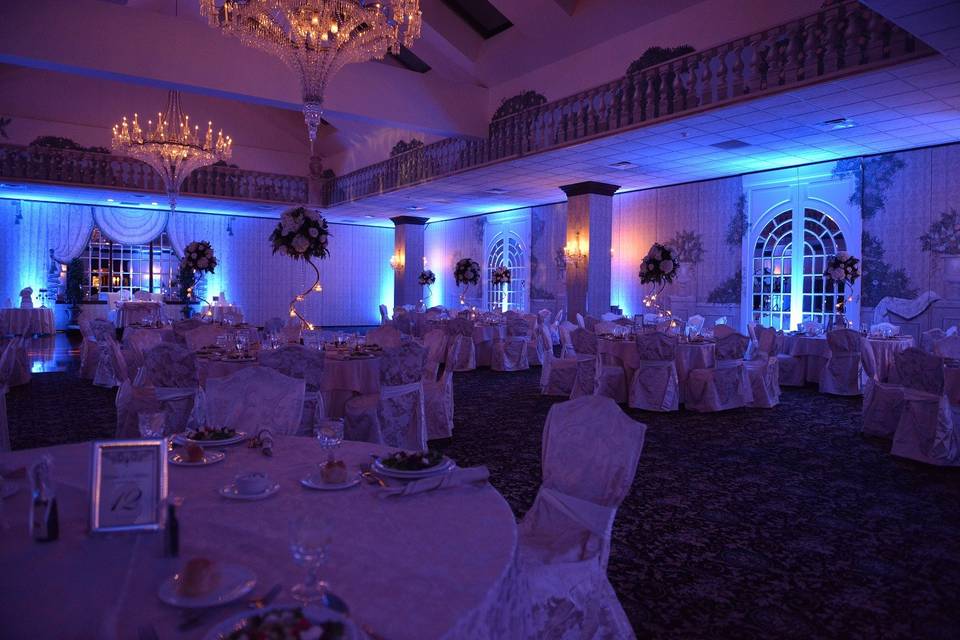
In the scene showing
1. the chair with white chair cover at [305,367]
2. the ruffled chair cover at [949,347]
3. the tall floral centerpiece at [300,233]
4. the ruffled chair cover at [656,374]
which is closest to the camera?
the chair with white chair cover at [305,367]

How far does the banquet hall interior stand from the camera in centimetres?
148

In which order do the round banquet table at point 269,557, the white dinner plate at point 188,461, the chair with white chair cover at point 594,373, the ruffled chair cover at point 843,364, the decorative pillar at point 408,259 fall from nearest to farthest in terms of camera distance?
the round banquet table at point 269,557 → the white dinner plate at point 188,461 → the chair with white chair cover at point 594,373 → the ruffled chair cover at point 843,364 → the decorative pillar at point 408,259

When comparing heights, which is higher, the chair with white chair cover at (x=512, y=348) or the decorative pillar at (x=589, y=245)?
the decorative pillar at (x=589, y=245)

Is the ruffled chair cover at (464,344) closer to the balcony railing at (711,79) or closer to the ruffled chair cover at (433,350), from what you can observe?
the balcony railing at (711,79)

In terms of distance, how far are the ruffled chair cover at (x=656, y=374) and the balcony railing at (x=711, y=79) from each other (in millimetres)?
2891

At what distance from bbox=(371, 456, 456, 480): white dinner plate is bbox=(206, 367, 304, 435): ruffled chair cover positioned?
3.57 ft

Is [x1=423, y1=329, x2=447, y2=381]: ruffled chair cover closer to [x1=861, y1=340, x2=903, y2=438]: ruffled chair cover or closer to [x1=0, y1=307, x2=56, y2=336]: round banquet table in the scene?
[x1=861, y1=340, x2=903, y2=438]: ruffled chair cover

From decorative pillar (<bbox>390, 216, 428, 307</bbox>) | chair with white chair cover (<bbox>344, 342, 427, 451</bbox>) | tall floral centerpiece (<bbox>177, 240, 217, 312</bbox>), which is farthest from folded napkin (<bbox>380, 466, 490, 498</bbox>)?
decorative pillar (<bbox>390, 216, 428, 307</bbox>)

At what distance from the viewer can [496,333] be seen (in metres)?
10.8

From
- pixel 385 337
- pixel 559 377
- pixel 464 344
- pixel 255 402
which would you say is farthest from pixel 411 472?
pixel 464 344

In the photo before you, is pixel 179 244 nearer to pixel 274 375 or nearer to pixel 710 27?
pixel 710 27

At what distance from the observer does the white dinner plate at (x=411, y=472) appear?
6.24 feet

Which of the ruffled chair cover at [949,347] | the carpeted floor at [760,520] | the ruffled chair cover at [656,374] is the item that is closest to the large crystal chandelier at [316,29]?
the carpeted floor at [760,520]

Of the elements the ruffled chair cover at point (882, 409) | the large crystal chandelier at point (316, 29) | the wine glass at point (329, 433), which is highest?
the large crystal chandelier at point (316, 29)
